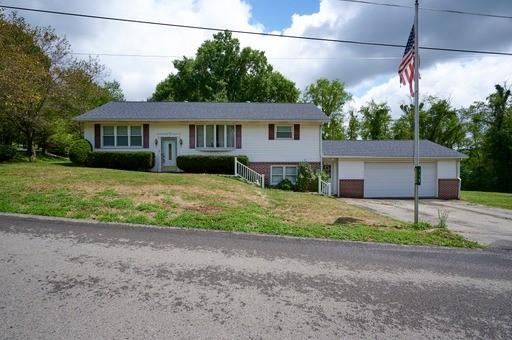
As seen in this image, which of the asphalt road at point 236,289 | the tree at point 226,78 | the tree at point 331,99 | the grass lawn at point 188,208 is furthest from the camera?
the tree at point 331,99

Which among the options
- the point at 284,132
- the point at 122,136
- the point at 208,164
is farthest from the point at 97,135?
the point at 284,132

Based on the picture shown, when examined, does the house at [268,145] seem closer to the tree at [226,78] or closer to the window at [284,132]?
the window at [284,132]

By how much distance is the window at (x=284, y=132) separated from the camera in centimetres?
2114

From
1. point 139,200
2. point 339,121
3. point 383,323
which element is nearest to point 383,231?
point 383,323

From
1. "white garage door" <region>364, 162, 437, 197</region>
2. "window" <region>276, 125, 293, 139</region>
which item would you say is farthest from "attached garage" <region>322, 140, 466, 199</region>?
"window" <region>276, 125, 293, 139</region>

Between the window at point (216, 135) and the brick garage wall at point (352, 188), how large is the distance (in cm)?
783

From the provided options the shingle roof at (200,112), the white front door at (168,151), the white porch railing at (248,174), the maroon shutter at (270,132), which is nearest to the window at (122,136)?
the shingle roof at (200,112)

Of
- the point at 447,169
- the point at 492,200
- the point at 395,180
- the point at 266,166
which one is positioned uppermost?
the point at 266,166

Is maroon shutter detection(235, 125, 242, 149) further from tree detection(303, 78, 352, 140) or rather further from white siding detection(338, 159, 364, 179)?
tree detection(303, 78, 352, 140)

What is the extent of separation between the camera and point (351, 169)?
2139 centimetres

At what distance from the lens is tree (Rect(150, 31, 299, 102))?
136 feet

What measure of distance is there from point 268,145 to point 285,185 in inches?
120

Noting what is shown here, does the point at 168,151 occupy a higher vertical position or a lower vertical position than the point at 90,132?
lower

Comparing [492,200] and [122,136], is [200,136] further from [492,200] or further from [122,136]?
[492,200]
